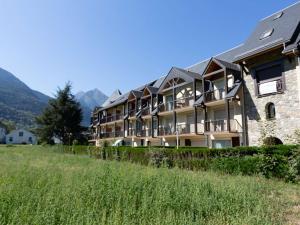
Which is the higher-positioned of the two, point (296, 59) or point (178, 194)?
point (296, 59)

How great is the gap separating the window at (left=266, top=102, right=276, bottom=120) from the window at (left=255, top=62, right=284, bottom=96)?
0.86 meters

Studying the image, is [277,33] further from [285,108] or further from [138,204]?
[138,204]

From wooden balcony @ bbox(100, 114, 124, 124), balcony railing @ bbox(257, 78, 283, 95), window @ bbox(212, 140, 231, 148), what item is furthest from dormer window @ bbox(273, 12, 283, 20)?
wooden balcony @ bbox(100, 114, 124, 124)

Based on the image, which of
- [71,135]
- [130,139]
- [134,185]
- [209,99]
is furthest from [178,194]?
[71,135]

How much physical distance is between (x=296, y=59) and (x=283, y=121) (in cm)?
393

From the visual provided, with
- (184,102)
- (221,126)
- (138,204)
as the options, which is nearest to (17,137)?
(184,102)

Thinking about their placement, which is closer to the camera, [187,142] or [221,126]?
[221,126]

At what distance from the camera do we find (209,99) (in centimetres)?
2408

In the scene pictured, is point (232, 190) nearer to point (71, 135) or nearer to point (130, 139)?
point (130, 139)

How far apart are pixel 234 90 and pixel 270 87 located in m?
2.79

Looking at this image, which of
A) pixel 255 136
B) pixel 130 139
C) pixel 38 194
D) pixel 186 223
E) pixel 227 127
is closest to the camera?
pixel 186 223

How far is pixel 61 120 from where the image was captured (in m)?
55.4

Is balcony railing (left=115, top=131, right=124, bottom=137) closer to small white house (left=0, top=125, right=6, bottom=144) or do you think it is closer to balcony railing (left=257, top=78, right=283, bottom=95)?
balcony railing (left=257, top=78, right=283, bottom=95)

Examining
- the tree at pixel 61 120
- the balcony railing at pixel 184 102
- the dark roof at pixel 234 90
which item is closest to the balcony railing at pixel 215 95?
the dark roof at pixel 234 90
